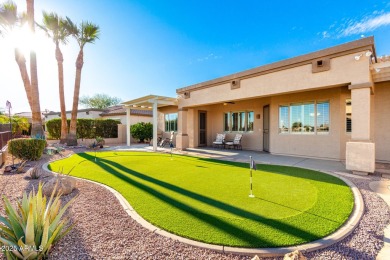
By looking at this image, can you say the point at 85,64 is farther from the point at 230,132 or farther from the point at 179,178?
the point at 179,178

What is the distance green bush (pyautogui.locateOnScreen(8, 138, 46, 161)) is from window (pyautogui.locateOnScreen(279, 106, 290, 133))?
13.2m

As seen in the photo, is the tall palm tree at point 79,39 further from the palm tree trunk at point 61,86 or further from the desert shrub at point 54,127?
the desert shrub at point 54,127

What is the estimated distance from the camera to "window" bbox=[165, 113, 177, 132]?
18.3 metres

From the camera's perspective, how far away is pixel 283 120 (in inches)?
438

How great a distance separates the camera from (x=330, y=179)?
620 centimetres

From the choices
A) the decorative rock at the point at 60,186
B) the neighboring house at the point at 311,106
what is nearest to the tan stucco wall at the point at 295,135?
the neighboring house at the point at 311,106

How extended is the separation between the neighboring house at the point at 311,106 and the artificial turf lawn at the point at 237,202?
301 cm

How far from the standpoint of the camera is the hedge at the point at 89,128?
19.4m

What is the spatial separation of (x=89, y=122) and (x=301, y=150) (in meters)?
19.5

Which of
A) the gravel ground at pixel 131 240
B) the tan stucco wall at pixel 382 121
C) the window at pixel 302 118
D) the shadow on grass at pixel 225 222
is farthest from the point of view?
the window at pixel 302 118

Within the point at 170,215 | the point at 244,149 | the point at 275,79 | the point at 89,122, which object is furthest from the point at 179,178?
the point at 89,122

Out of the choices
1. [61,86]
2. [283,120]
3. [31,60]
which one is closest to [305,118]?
[283,120]

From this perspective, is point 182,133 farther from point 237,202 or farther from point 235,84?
point 237,202

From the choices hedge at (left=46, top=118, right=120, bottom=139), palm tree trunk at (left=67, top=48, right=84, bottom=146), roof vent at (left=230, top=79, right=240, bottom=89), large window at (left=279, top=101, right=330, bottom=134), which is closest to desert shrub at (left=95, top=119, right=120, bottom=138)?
hedge at (left=46, top=118, right=120, bottom=139)
